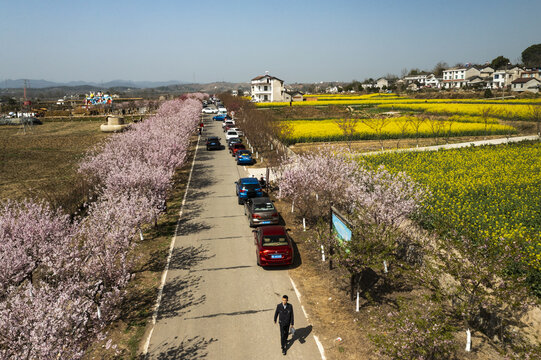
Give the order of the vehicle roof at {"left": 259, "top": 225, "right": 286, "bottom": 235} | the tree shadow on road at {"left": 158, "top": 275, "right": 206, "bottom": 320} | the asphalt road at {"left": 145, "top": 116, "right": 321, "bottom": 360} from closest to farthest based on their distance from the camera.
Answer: the asphalt road at {"left": 145, "top": 116, "right": 321, "bottom": 360}, the tree shadow on road at {"left": 158, "top": 275, "right": 206, "bottom": 320}, the vehicle roof at {"left": 259, "top": 225, "right": 286, "bottom": 235}

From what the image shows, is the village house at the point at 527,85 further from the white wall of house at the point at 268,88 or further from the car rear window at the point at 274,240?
the car rear window at the point at 274,240

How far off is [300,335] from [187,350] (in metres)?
3.51

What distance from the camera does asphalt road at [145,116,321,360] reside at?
33.5 feet

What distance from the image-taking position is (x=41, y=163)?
3769 centimetres

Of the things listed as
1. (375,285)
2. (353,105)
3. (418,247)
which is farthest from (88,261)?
(353,105)

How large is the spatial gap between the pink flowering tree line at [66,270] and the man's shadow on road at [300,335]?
207 inches

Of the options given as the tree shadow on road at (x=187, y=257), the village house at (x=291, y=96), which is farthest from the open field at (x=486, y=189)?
the village house at (x=291, y=96)

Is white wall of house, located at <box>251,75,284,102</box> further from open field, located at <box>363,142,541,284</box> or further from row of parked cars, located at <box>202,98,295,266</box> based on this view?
row of parked cars, located at <box>202,98,295,266</box>

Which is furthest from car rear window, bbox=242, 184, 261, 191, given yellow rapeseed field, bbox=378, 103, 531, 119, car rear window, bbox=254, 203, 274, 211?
yellow rapeseed field, bbox=378, 103, 531, 119

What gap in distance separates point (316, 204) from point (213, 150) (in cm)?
2852

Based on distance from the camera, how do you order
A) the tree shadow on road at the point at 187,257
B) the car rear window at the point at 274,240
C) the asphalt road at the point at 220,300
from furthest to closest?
1. the tree shadow on road at the point at 187,257
2. the car rear window at the point at 274,240
3. the asphalt road at the point at 220,300

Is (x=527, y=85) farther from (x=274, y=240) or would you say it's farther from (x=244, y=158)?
(x=274, y=240)

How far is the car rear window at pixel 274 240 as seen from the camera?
1488cm

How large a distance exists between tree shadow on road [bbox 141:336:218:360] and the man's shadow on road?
2.38 metres
